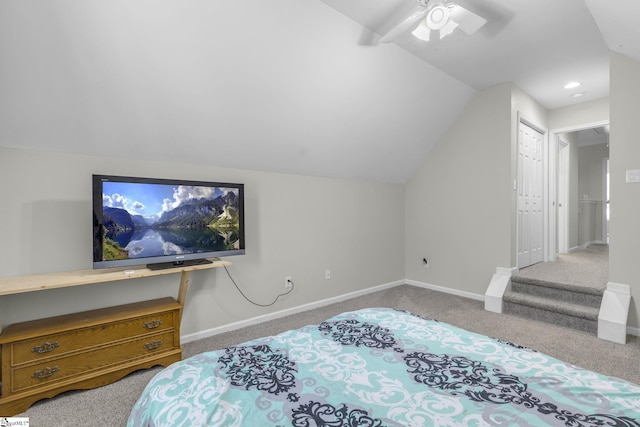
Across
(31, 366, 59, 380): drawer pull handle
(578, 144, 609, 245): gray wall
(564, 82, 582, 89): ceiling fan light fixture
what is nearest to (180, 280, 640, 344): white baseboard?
(31, 366, 59, 380): drawer pull handle

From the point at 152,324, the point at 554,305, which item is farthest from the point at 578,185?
the point at 152,324

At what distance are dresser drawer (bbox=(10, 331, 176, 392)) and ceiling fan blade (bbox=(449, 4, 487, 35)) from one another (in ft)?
9.83

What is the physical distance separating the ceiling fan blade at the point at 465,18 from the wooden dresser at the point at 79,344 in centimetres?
255

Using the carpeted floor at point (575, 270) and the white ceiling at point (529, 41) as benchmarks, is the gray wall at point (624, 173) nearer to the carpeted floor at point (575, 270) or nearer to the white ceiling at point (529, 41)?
the white ceiling at point (529, 41)

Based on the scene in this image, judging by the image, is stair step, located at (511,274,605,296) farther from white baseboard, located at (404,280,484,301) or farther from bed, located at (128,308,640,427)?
bed, located at (128,308,640,427)

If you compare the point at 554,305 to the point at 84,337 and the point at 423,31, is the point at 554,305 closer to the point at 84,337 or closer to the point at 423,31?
the point at 423,31

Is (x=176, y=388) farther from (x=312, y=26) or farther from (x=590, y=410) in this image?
(x=312, y=26)

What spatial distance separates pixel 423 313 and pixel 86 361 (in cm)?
311

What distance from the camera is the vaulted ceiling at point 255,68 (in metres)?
1.87

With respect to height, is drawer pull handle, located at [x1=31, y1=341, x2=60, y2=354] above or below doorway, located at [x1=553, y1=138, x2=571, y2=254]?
below

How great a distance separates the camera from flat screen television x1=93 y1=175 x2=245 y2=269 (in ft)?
7.07

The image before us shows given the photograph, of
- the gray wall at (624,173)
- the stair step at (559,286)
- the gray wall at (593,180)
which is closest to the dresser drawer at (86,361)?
the stair step at (559,286)

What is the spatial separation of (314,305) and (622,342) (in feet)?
9.50

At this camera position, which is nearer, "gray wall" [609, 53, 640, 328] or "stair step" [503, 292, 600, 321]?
"gray wall" [609, 53, 640, 328]
